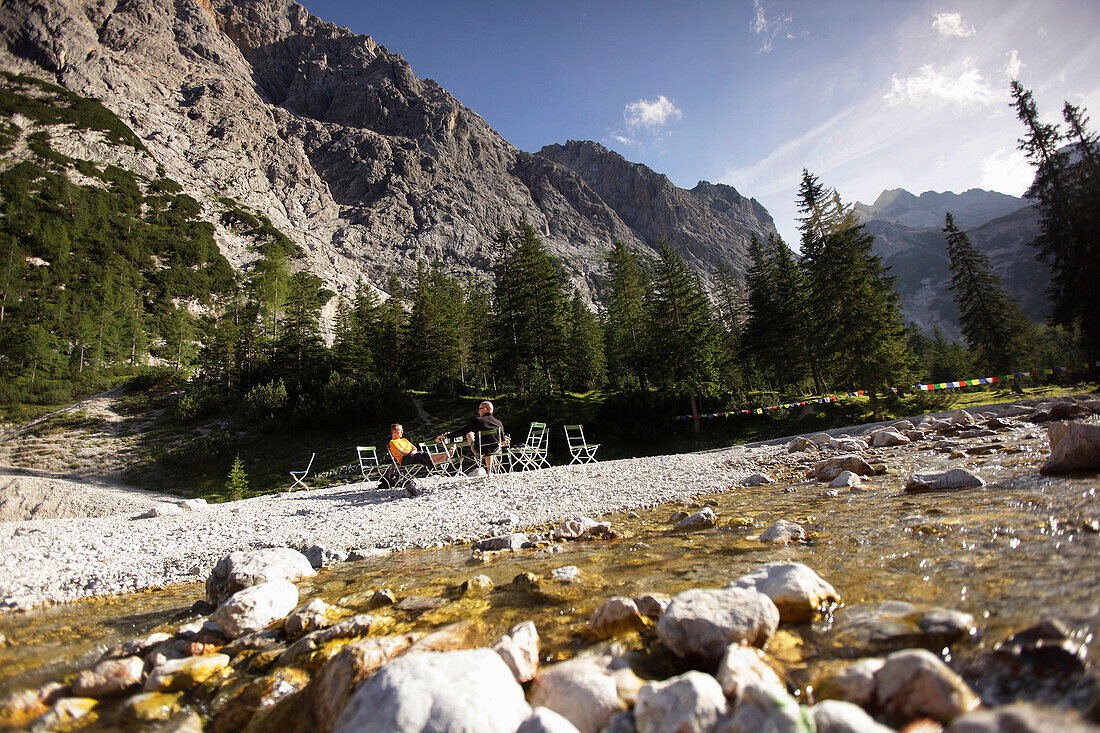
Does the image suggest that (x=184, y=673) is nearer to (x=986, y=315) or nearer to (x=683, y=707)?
(x=683, y=707)

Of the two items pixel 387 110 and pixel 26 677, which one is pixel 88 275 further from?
pixel 387 110

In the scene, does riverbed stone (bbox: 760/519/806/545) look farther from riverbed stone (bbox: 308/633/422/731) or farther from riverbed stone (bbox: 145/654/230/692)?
riverbed stone (bbox: 145/654/230/692)

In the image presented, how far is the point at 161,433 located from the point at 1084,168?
186ft

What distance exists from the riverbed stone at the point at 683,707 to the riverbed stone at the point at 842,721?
0.31 metres

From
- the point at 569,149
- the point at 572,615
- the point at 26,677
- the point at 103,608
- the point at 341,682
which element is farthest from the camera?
the point at 569,149

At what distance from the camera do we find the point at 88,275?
50500 millimetres

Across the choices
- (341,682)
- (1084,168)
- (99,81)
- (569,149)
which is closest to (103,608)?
(341,682)

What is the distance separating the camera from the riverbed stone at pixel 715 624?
1891 millimetres

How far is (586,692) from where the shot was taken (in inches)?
65.6

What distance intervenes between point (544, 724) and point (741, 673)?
0.73m

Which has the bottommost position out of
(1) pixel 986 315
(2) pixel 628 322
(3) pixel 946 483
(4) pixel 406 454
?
(3) pixel 946 483

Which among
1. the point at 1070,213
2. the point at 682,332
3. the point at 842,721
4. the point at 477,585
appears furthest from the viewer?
the point at 682,332

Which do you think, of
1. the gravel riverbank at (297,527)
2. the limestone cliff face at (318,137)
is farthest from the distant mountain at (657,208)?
the gravel riverbank at (297,527)

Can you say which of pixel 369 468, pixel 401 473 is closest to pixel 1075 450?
pixel 401 473
